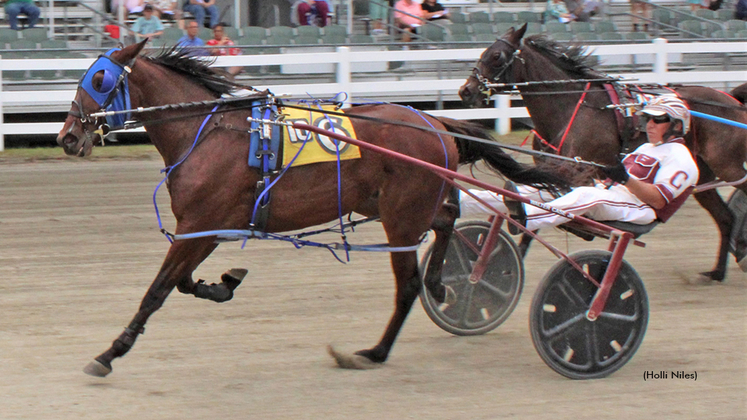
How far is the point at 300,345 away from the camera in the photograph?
459 cm

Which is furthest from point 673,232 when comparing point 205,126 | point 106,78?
point 106,78

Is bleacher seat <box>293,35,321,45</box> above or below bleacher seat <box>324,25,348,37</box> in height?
below

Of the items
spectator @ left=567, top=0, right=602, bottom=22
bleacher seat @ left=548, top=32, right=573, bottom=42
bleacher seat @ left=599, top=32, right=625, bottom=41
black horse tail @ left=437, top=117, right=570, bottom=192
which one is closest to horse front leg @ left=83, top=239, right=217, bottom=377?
black horse tail @ left=437, top=117, right=570, bottom=192

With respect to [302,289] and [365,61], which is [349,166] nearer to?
[302,289]

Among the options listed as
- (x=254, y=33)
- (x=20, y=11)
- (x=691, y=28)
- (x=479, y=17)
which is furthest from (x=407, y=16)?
(x=20, y=11)

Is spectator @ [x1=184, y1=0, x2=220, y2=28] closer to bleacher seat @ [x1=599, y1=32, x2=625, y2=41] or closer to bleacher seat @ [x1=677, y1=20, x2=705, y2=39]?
bleacher seat @ [x1=599, y1=32, x2=625, y2=41]

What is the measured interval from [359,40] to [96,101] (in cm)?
932

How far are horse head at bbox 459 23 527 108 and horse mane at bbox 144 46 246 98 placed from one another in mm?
2405

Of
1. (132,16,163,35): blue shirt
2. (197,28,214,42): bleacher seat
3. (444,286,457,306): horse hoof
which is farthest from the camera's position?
(197,28,214,42): bleacher seat

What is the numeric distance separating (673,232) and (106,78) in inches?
205

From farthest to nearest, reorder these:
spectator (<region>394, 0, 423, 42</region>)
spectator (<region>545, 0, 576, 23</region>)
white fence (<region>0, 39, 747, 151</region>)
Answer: spectator (<region>545, 0, 576, 23</region>)
spectator (<region>394, 0, 423, 42</region>)
white fence (<region>0, 39, 747, 151</region>)

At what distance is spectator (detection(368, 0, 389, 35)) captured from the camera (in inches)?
533

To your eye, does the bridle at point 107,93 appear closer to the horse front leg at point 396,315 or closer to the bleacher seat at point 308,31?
the horse front leg at point 396,315

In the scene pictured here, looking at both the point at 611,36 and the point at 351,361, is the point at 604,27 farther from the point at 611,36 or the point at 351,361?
the point at 351,361
